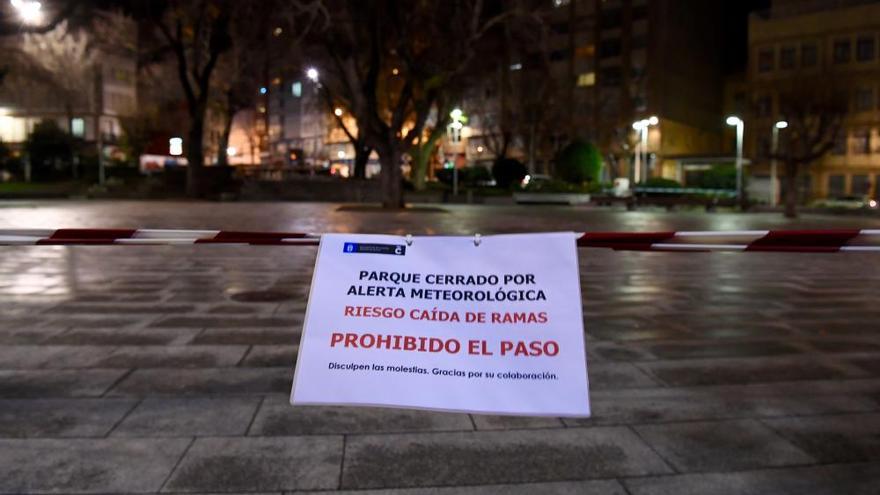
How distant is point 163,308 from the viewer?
8.38 metres

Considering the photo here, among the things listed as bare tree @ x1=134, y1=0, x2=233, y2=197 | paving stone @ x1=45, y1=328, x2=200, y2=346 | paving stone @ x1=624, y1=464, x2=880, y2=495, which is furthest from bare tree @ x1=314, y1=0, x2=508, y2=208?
paving stone @ x1=624, y1=464, x2=880, y2=495

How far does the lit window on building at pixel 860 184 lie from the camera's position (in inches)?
2282

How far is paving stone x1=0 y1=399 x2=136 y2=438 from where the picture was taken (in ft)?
14.4

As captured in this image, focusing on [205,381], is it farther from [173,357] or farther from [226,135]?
[226,135]

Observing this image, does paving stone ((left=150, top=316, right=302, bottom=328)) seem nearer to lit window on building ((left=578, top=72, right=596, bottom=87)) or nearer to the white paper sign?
the white paper sign

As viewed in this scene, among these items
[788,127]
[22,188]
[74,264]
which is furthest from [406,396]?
[22,188]

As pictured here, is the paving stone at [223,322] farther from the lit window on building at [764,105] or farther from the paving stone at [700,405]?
the lit window on building at [764,105]

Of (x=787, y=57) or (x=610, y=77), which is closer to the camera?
(x=787, y=57)

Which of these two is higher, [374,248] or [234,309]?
[374,248]

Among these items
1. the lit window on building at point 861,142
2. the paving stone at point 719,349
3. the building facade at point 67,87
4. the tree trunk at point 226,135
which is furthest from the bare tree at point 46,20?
the lit window on building at point 861,142

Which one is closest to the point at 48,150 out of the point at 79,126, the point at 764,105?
the point at 79,126

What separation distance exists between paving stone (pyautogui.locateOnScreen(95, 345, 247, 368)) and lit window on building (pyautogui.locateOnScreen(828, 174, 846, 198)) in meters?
61.8

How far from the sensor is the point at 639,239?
4688 millimetres

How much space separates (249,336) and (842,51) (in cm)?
6426
